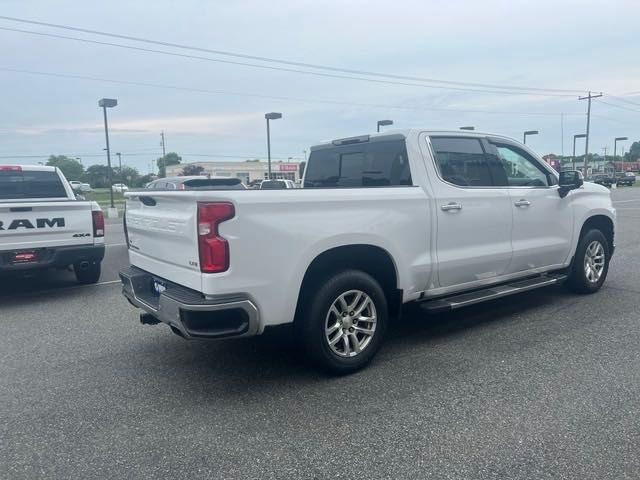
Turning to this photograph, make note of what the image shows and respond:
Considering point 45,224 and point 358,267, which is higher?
point 45,224

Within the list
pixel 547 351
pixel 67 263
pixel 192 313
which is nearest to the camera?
pixel 192 313

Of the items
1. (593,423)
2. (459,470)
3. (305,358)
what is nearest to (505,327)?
(593,423)

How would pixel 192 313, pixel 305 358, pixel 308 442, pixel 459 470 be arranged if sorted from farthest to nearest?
1. pixel 305 358
2. pixel 192 313
3. pixel 308 442
4. pixel 459 470

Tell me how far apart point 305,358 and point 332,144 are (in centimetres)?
251

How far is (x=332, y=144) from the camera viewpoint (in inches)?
222

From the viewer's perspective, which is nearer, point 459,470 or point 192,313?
point 459,470

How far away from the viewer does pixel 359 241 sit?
4.12 m

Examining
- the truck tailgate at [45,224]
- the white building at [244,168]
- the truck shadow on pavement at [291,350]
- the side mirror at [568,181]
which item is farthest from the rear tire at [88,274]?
the white building at [244,168]

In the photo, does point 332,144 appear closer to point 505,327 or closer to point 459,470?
point 505,327

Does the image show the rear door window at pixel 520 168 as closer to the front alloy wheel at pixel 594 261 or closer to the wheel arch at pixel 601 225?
the wheel arch at pixel 601 225

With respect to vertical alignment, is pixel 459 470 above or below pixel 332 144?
below

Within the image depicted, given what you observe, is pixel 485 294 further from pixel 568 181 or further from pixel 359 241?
pixel 568 181

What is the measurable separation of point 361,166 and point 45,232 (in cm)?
430

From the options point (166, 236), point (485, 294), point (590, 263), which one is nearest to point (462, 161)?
point (485, 294)
